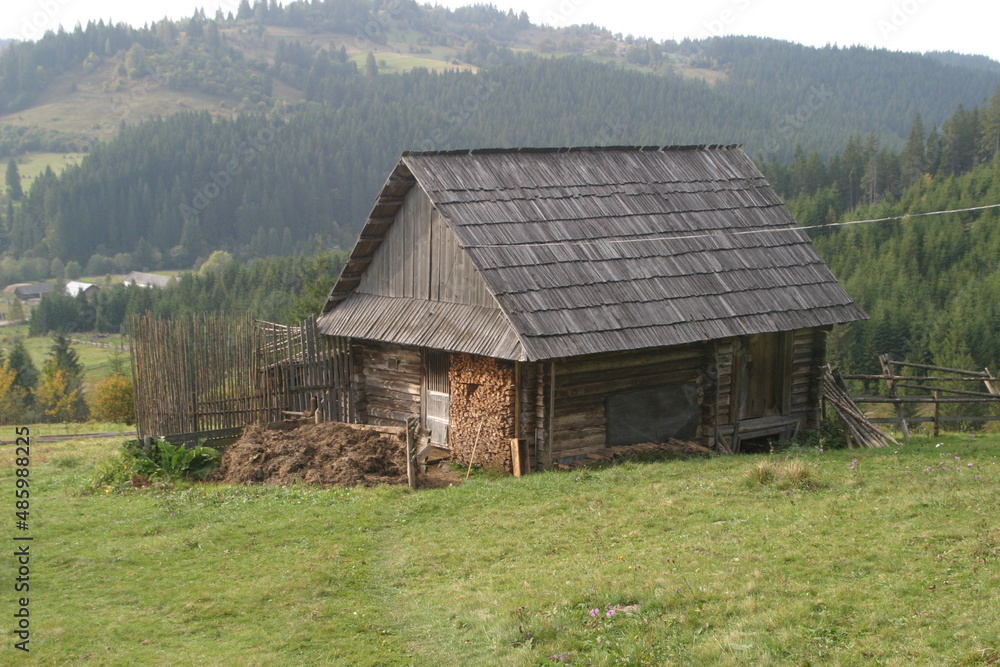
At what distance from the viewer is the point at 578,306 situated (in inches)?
605

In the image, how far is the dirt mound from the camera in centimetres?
1423

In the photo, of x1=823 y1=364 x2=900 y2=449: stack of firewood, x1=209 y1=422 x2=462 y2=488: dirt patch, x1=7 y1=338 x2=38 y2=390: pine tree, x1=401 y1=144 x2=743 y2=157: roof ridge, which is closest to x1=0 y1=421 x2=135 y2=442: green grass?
x1=209 y1=422 x2=462 y2=488: dirt patch

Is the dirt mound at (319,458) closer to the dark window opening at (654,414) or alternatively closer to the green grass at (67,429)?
the dark window opening at (654,414)

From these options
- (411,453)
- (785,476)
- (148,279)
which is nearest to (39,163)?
(148,279)

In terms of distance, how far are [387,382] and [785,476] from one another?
317 inches

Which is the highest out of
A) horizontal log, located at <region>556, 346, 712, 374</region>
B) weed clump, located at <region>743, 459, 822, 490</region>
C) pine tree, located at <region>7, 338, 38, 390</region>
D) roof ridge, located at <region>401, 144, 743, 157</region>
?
roof ridge, located at <region>401, 144, 743, 157</region>

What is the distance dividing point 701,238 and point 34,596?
507 inches

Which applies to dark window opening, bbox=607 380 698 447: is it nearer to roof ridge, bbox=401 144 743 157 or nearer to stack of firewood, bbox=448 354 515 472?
stack of firewood, bbox=448 354 515 472

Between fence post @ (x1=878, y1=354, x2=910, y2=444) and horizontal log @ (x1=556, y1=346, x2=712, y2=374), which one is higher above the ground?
horizontal log @ (x1=556, y1=346, x2=712, y2=374)

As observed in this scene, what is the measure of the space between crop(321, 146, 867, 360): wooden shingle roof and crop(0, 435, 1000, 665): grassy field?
8.54 ft

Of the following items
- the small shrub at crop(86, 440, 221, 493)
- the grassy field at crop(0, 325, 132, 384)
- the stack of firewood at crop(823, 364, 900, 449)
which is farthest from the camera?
the grassy field at crop(0, 325, 132, 384)

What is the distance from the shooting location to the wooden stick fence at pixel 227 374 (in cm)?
1608

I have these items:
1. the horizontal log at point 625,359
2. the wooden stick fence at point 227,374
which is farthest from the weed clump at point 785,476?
the wooden stick fence at point 227,374

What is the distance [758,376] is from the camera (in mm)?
18312
